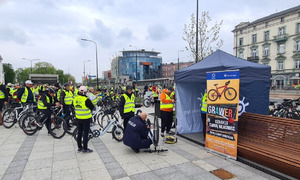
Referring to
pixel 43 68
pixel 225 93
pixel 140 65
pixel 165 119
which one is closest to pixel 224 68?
pixel 225 93

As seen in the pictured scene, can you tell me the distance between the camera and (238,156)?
443 centimetres

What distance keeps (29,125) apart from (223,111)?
21.0 ft

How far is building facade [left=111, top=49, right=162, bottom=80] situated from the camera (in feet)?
275

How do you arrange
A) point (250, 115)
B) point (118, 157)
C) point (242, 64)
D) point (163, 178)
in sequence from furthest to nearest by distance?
1. point (242, 64)
2. point (118, 157)
3. point (250, 115)
4. point (163, 178)

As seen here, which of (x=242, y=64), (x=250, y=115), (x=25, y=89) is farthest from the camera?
(x=25, y=89)

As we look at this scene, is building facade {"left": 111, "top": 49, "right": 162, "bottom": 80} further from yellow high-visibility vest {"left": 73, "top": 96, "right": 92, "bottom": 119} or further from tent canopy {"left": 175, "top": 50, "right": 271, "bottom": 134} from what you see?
yellow high-visibility vest {"left": 73, "top": 96, "right": 92, "bottom": 119}

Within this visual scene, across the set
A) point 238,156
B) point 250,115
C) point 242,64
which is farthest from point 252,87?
point 238,156

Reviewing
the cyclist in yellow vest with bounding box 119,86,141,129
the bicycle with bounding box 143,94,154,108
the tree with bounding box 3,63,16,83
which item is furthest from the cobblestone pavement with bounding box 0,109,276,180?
the tree with bounding box 3,63,16,83

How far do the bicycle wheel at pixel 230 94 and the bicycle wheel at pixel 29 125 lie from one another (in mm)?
6187

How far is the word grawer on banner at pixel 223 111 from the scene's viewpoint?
14.2ft

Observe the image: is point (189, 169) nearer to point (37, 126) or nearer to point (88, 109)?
point (88, 109)

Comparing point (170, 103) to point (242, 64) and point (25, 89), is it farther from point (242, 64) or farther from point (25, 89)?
point (25, 89)

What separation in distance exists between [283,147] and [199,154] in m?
1.88

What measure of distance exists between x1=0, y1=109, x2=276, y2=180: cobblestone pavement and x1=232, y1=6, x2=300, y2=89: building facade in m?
41.2
